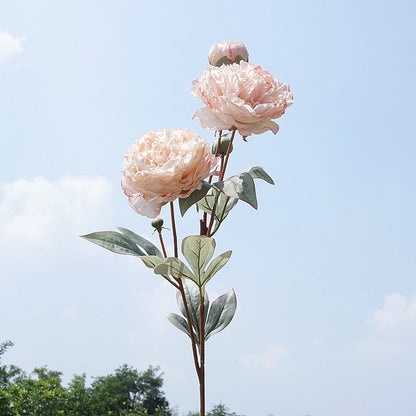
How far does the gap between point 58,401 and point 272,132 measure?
10.5 feet

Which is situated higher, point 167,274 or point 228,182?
point 228,182

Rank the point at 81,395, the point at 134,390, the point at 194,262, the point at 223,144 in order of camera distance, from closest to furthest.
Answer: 1. the point at 194,262
2. the point at 223,144
3. the point at 81,395
4. the point at 134,390

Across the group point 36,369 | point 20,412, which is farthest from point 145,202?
point 36,369

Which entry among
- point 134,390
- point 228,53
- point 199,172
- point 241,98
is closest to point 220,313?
point 199,172

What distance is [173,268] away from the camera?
1.25 m

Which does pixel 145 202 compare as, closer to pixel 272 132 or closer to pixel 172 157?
pixel 172 157

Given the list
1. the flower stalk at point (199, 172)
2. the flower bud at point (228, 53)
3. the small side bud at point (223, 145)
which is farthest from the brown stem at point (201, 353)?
the flower bud at point (228, 53)

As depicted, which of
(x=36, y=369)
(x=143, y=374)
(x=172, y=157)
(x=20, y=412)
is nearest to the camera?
(x=172, y=157)

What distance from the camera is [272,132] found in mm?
1301

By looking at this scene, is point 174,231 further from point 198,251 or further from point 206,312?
point 206,312

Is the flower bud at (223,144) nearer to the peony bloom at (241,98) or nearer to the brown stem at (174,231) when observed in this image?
the peony bloom at (241,98)

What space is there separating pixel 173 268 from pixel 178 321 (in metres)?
0.26

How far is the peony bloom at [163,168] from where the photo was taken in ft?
3.85

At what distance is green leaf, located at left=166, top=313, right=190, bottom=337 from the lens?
1.43 metres
